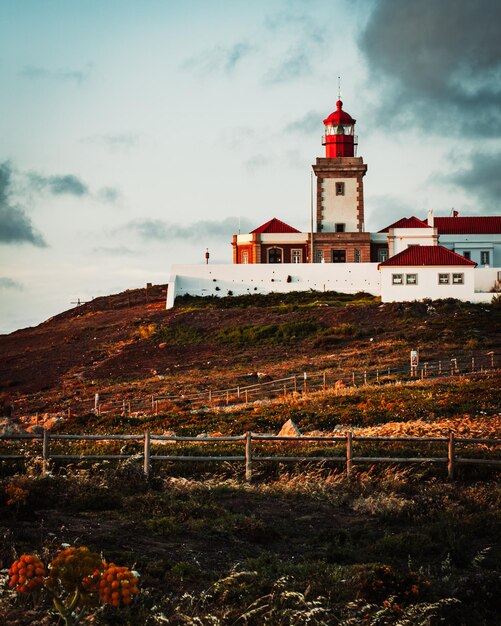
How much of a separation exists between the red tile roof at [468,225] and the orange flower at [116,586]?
57911 mm

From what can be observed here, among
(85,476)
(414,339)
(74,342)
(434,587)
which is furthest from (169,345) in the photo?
(434,587)

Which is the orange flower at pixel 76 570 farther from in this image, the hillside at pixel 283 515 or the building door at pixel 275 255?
the building door at pixel 275 255

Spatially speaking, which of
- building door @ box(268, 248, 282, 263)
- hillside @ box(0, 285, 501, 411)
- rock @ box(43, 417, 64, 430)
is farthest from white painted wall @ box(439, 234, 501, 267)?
rock @ box(43, 417, 64, 430)

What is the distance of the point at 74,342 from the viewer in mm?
55500

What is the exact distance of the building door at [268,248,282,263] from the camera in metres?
63.1

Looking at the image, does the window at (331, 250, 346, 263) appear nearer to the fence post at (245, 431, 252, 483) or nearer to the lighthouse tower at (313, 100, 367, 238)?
the lighthouse tower at (313, 100, 367, 238)

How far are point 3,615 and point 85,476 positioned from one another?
253 inches

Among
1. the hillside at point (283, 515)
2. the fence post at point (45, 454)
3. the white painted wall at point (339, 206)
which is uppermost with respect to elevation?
the white painted wall at point (339, 206)

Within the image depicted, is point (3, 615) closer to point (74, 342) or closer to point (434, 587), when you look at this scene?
point (434, 587)

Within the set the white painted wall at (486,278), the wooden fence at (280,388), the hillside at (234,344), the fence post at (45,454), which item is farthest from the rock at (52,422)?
the white painted wall at (486,278)

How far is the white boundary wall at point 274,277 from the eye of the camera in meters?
59.8

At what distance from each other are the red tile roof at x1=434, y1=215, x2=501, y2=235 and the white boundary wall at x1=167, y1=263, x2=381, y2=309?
7.55 meters

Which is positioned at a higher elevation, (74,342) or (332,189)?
(332,189)

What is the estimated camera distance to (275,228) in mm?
64250
